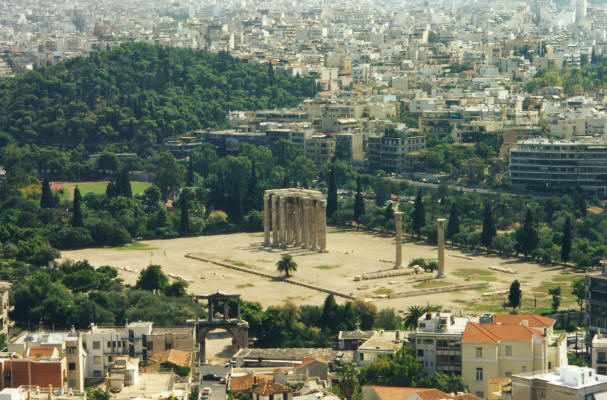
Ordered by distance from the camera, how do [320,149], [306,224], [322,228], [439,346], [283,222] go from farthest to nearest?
[320,149] < [283,222] < [306,224] < [322,228] < [439,346]

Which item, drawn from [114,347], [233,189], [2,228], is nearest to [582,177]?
[233,189]

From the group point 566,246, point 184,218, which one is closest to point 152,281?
point 184,218

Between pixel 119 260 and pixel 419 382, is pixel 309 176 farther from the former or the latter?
pixel 419 382

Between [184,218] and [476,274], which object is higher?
[184,218]

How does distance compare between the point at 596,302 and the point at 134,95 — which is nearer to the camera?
the point at 596,302

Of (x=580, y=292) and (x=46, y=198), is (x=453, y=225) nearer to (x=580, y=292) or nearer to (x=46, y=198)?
(x=580, y=292)

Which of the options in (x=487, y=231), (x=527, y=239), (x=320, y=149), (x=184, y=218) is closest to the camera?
(x=527, y=239)

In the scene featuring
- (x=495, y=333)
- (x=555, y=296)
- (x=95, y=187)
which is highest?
(x=495, y=333)

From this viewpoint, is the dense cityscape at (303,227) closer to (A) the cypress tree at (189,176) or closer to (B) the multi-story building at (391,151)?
(B) the multi-story building at (391,151)
